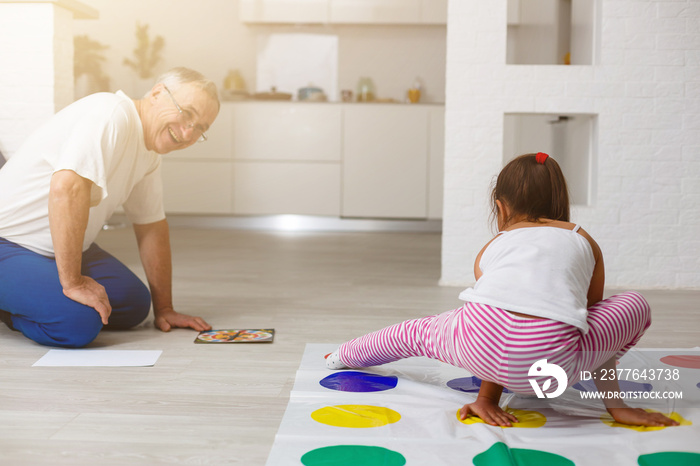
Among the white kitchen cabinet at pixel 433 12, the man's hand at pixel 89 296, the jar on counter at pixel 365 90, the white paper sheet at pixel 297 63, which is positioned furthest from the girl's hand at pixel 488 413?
the white paper sheet at pixel 297 63

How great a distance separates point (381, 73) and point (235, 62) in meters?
1.21

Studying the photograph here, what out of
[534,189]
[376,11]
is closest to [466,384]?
[534,189]

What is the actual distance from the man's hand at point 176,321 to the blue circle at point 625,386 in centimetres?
113

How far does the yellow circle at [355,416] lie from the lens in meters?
1.44

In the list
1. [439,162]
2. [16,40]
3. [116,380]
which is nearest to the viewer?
[116,380]

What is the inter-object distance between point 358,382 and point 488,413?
35 centimetres

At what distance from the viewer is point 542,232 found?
4.78 ft

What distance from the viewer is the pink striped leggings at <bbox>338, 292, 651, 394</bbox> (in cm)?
139

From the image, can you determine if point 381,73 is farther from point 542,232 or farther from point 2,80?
point 542,232

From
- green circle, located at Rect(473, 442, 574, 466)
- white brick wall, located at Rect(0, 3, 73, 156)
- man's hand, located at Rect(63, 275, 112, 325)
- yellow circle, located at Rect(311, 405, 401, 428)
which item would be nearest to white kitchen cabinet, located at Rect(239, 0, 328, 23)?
white brick wall, located at Rect(0, 3, 73, 156)

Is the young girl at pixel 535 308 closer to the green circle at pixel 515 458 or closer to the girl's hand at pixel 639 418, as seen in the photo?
the girl's hand at pixel 639 418

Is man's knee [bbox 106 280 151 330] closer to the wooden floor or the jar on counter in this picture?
the wooden floor

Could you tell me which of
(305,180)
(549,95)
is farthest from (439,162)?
(549,95)

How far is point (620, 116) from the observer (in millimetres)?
3080
